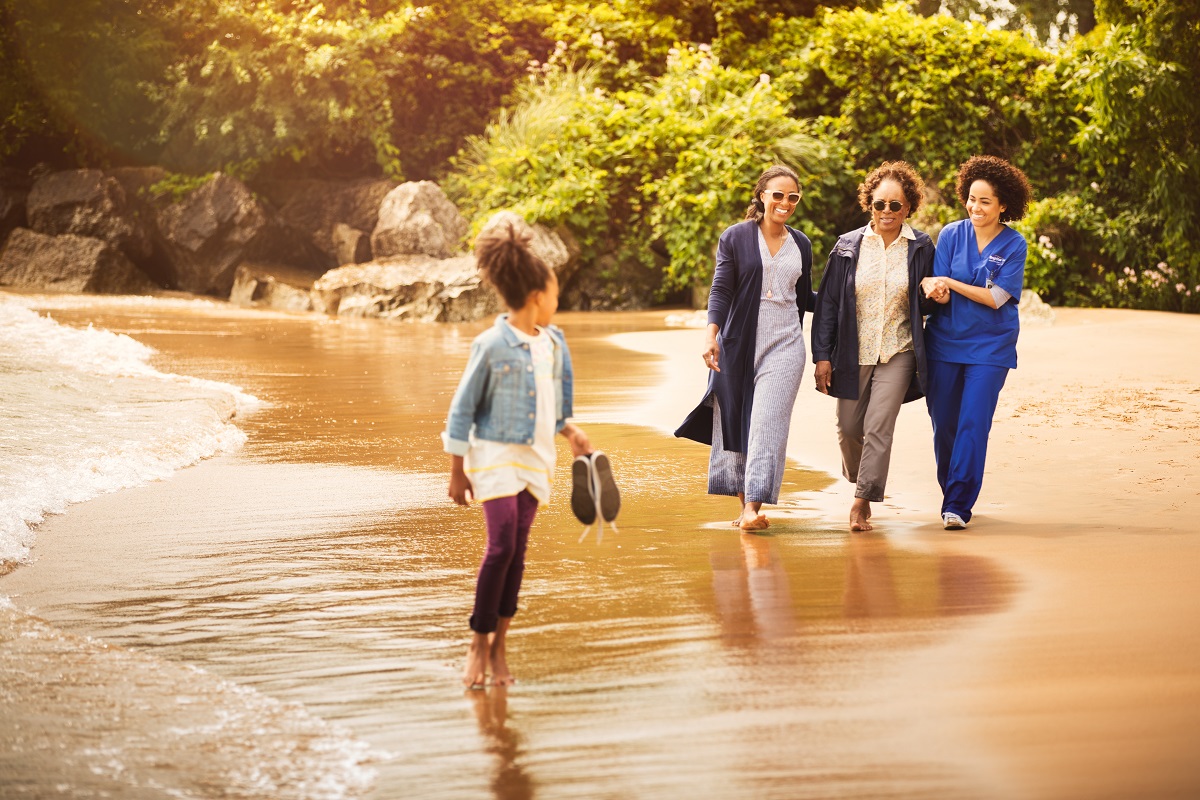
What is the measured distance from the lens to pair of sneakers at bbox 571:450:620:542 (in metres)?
4.19

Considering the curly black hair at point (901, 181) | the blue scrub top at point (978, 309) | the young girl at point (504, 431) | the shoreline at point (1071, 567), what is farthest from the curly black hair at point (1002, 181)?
the young girl at point (504, 431)

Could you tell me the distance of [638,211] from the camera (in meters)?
20.8

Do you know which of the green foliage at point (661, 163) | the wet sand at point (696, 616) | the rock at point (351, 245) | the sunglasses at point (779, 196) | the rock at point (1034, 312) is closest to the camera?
the wet sand at point (696, 616)

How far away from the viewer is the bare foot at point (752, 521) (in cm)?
616

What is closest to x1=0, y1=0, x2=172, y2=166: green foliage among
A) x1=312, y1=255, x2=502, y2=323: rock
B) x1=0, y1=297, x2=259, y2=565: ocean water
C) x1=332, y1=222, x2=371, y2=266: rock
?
x1=332, y1=222, x2=371, y2=266: rock

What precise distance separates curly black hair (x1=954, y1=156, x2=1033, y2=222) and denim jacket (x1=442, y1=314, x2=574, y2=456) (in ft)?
10.3

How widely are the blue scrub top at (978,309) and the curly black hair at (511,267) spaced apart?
9.24ft

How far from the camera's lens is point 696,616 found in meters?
4.71

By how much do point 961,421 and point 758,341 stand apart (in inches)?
39.1

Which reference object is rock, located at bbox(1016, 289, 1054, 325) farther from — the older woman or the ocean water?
the older woman

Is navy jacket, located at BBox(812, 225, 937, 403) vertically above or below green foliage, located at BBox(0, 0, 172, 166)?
below

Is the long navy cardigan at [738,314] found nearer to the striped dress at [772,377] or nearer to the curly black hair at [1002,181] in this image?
the striped dress at [772,377]

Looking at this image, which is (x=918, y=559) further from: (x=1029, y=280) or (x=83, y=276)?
(x=83, y=276)

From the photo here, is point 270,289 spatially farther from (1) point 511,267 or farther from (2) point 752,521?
(1) point 511,267
